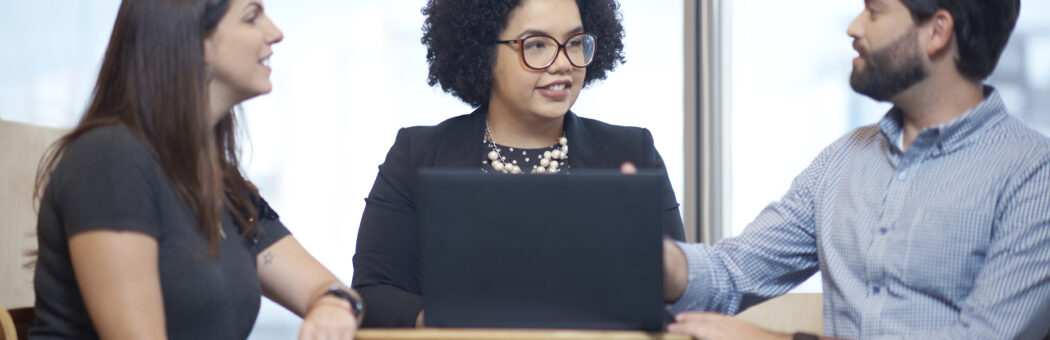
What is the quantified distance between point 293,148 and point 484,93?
1613 mm

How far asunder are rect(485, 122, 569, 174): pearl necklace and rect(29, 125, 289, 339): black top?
0.70 meters

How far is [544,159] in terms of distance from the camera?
2.20 metres

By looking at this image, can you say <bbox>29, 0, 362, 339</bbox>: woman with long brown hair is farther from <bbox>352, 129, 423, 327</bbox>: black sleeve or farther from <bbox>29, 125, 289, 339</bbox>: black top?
<bbox>352, 129, 423, 327</bbox>: black sleeve

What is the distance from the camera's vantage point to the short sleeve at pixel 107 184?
1.44m

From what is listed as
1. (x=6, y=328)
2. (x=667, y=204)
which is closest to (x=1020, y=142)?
(x=667, y=204)

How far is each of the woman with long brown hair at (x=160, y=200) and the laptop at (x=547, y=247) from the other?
319mm

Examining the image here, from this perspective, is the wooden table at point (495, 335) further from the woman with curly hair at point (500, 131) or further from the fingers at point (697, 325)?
the woman with curly hair at point (500, 131)

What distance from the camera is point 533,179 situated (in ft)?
4.19

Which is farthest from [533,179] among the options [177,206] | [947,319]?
[947,319]

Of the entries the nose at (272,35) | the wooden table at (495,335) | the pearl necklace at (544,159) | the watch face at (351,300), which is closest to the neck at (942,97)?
the wooden table at (495,335)

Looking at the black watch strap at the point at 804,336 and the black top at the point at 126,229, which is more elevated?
the black top at the point at 126,229

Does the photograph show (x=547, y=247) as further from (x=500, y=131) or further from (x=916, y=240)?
(x=500, y=131)

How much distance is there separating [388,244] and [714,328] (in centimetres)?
91

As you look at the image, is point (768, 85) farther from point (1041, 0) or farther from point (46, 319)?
point (46, 319)
